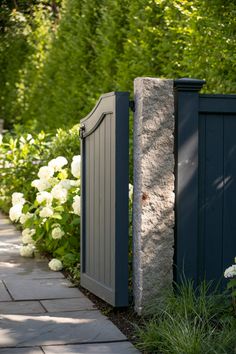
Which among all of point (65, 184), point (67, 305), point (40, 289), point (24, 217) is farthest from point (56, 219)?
point (67, 305)

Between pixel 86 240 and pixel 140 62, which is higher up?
pixel 140 62

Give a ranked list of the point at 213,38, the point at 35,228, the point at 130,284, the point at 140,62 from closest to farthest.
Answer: the point at 130,284
the point at 213,38
the point at 35,228
the point at 140,62

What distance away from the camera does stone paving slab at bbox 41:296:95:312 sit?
208 inches

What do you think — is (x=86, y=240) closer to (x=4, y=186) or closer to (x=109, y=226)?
(x=109, y=226)

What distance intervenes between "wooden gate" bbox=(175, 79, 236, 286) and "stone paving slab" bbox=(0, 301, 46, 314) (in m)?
1.09

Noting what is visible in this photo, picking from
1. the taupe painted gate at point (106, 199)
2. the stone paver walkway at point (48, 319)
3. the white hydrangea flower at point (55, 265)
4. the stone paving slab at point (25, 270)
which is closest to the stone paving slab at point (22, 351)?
the stone paver walkway at point (48, 319)

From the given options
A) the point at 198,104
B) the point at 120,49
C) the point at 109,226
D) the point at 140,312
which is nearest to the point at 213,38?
the point at 198,104

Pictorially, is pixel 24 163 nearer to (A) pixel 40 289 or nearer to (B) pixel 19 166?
(B) pixel 19 166

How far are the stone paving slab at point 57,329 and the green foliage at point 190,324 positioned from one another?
0.88ft

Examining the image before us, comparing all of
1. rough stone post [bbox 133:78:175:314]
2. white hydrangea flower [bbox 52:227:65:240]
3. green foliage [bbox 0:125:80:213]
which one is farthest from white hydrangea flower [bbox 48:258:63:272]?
green foliage [bbox 0:125:80:213]

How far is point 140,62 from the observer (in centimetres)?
984

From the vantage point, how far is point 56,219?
7.23 m

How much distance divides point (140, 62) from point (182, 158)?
16.5 ft

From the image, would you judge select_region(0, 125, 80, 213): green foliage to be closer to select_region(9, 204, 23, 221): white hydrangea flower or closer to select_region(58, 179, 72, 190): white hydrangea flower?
select_region(9, 204, 23, 221): white hydrangea flower
